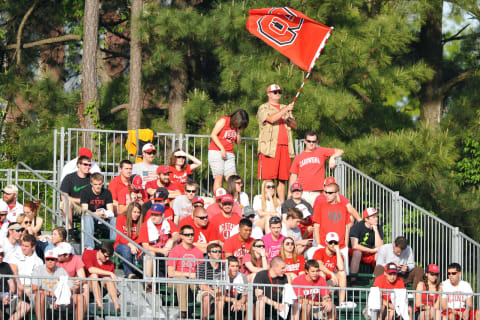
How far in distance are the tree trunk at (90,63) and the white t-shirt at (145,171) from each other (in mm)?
5685

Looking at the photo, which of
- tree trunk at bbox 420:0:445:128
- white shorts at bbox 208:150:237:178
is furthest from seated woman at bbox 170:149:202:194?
tree trunk at bbox 420:0:445:128

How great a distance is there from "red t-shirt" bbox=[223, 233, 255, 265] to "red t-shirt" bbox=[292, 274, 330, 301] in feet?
3.75

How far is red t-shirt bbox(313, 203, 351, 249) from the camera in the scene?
1567 cm

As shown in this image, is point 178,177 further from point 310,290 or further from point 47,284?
point 310,290

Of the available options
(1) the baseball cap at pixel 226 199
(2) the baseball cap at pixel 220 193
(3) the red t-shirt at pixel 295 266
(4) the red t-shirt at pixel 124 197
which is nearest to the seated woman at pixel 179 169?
(4) the red t-shirt at pixel 124 197

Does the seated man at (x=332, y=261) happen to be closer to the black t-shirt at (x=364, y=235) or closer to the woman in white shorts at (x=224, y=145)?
the black t-shirt at (x=364, y=235)

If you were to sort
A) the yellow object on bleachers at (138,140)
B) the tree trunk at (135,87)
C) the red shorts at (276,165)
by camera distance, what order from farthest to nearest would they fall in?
the tree trunk at (135,87) → the yellow object on bleachers at (138,140) → the red shorts at (276,165)

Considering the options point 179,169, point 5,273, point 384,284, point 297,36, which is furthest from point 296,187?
point 5,273

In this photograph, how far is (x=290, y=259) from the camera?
14.5 m

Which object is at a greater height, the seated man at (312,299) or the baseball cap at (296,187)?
the baseball cap at (296,187)

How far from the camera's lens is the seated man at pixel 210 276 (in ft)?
44.1

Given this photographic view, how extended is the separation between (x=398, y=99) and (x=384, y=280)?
2536 cm

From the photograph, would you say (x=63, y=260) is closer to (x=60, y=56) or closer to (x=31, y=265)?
(x=31, y=265)

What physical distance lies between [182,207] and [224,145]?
197cm
